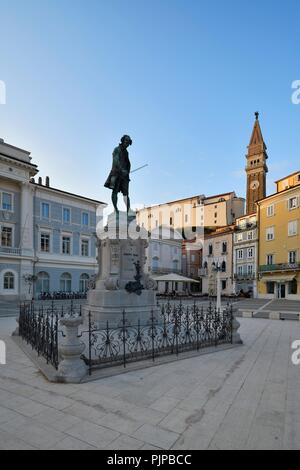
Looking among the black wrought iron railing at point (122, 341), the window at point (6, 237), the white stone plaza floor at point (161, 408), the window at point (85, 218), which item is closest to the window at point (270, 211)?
the window at point (85, 218)

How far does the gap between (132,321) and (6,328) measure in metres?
6.07

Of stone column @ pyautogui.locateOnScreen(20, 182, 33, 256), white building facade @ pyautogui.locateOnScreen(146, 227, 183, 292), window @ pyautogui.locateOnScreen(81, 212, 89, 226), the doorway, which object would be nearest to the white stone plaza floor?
stone column @ pyautogui.locateOnScreen(20, 182, 33, 256)

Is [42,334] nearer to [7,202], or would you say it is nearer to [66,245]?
[7,202]

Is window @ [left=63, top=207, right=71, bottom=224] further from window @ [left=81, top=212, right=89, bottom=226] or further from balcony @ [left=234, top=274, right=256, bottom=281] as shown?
balcony @ [left=234, top=274, right=256, bottom=281]

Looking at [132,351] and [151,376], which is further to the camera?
[132,351]

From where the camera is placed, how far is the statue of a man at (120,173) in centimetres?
1124

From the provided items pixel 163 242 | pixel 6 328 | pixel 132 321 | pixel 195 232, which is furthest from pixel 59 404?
pixel 195 232

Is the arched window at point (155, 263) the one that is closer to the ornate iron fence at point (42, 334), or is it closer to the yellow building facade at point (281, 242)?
the yellow building facade at point (281, 242)

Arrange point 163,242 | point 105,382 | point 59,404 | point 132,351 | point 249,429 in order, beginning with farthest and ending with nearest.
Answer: point 163,242, point 132,351, point 105,382, point 59,404, point 249,429

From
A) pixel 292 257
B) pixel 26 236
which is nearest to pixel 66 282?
pixel 26 236

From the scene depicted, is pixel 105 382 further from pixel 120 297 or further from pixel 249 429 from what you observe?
pixel 120 297

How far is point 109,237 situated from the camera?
1066 centimetres

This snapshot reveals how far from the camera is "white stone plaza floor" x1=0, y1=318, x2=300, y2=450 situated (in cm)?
360

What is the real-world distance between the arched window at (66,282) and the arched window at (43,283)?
190cm
